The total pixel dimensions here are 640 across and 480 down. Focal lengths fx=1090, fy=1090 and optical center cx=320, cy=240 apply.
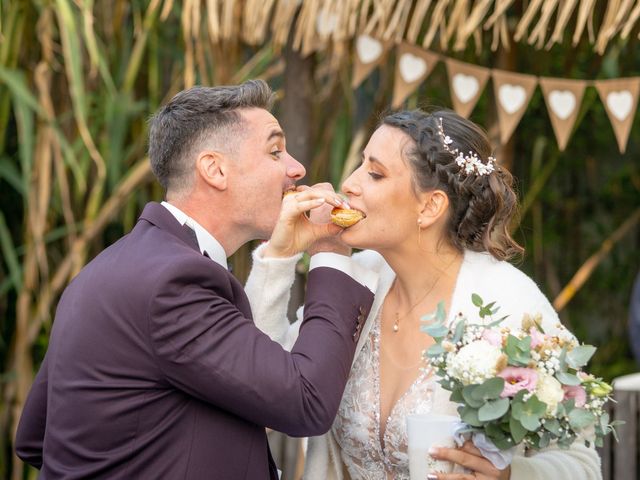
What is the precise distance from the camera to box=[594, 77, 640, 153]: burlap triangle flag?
11.8ft

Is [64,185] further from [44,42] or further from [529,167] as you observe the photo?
[529,167]

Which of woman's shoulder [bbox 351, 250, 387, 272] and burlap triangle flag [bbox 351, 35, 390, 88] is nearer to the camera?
woman's shoulder [bbox 351, 250, 387, 272]

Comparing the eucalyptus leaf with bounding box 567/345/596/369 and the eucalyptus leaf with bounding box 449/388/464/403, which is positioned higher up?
the eucalyptus leaf with bounding box 567/345/596/369

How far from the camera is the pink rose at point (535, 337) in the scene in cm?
208

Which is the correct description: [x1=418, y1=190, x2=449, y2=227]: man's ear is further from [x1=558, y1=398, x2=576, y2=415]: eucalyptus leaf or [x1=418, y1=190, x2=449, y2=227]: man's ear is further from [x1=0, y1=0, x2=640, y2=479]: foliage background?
[x1=0, y1=0, x2=640, y2=479]: foliage background

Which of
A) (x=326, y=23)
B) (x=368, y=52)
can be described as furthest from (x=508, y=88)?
(x=326, y=23)

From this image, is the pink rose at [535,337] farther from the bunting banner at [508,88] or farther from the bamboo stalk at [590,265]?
the bamboo stalk at [590,265]

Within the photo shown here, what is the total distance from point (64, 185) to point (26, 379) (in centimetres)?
79

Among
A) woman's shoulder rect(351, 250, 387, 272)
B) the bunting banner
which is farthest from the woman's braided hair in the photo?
the bunting banner

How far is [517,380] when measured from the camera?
205cm

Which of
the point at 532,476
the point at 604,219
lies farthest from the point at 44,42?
the point at 604,219

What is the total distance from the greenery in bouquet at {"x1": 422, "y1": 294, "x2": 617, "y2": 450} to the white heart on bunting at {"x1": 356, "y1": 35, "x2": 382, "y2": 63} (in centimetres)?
184

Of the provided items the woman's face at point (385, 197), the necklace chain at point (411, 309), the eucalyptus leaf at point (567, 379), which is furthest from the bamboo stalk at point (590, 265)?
the eucalyptus leaf at point (567, 379)

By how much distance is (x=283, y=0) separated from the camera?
377 centimetres
